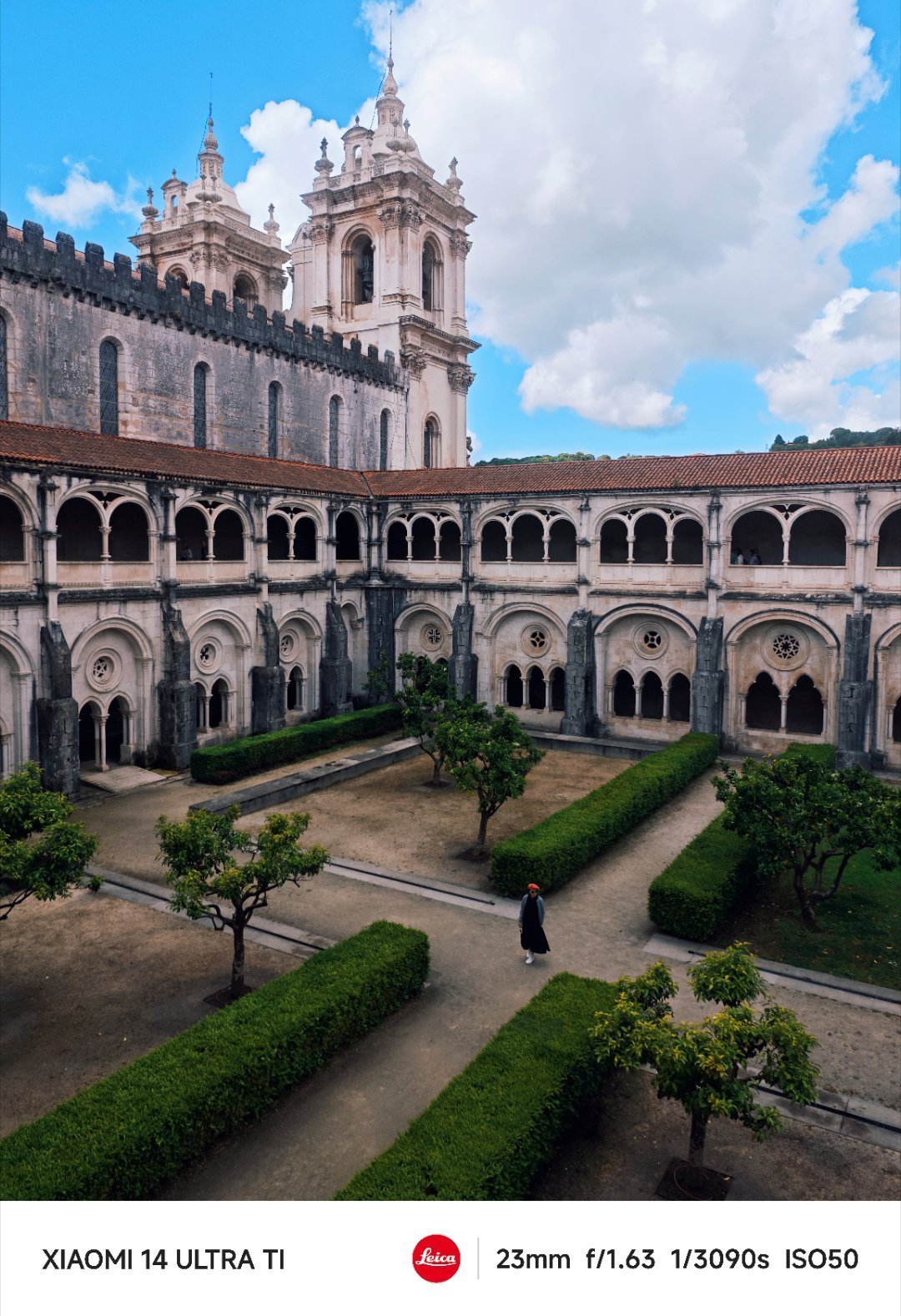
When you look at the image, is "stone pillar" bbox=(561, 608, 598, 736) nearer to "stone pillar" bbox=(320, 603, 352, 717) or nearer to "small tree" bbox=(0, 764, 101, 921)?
"stone pillar" bbox=(320, 603, 352, 717)

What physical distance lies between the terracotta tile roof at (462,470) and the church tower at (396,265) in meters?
9.98

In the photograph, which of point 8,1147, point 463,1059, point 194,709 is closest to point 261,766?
point 194,709

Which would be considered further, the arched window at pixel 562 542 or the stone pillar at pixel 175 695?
the arched window at pixel 562 542

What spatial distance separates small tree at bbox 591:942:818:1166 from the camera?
875 centimetres

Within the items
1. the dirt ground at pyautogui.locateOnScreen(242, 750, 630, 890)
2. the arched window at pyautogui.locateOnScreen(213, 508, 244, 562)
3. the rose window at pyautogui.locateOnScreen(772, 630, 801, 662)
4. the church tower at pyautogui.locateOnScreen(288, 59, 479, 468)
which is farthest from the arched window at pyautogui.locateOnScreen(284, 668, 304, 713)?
the rose window at pyautogui.locateOnScreen(772, 630, 801, 662)

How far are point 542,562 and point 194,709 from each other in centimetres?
1484

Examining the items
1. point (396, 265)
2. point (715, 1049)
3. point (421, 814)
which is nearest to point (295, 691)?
point (421, 814)

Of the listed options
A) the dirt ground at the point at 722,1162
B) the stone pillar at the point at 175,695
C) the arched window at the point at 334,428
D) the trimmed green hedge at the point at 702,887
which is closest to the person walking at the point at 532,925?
the trimmed green hedge at the point at 702,887

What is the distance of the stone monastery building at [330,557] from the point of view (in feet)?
88.1

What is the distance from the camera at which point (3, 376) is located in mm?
27438

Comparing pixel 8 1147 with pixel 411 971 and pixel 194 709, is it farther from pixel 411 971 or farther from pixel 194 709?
pixel 194 709

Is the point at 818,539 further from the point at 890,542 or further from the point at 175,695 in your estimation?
the point at 175,695

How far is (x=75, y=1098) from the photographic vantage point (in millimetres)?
9977

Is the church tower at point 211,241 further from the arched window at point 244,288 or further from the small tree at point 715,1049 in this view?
the small tree at point 715,1049
